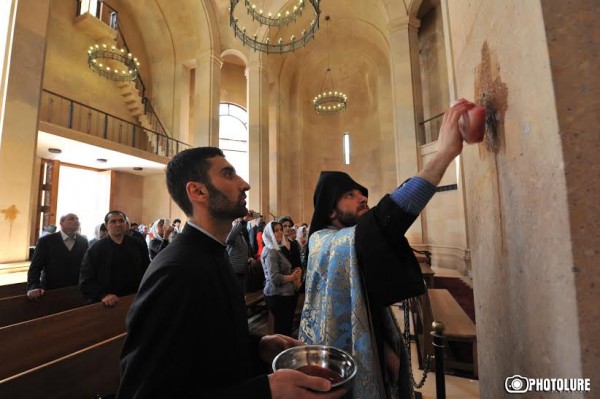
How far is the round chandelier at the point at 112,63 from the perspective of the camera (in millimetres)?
10367

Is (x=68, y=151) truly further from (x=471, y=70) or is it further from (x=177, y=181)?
(x=471, y=70)

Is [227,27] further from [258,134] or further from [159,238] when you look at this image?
[159,238]

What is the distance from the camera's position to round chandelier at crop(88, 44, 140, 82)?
34.0 ft

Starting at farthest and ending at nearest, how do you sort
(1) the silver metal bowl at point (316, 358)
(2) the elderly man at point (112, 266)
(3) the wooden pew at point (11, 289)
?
1. (3) the wooden pew at point (11, 289)
2. (2) the elderly man at point (112, 266)
3. (1) the silver metal bowl at point (316, 358)

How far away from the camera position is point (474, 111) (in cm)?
100

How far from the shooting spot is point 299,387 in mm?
799

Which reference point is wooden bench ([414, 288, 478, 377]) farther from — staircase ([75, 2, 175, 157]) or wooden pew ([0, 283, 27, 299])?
staircase ([75, 2, 175, 157])

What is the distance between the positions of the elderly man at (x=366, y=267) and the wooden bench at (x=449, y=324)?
177 centimetres

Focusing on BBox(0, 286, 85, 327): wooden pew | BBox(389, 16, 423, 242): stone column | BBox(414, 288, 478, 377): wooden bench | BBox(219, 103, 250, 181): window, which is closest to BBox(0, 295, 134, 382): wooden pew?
BBox(0, 286, 85, 327): wooden pew

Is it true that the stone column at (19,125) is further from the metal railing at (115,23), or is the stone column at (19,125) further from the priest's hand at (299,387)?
the metal railing at (115,23)

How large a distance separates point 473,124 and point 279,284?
326 cm

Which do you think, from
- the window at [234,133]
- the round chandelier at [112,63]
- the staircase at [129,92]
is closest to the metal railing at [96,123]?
the staircase at [129,92]

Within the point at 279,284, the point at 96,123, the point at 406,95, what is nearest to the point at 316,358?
the point at 279,284

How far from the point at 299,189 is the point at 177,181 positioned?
1642 centimetres
